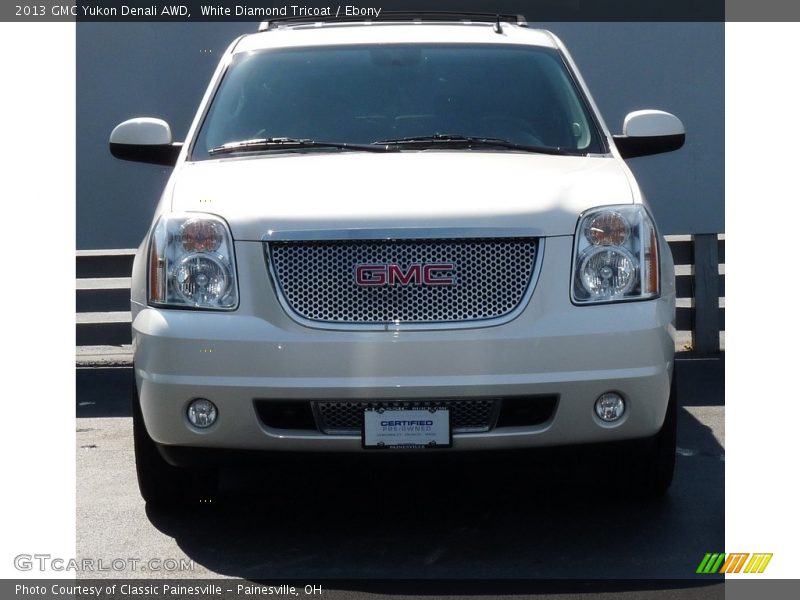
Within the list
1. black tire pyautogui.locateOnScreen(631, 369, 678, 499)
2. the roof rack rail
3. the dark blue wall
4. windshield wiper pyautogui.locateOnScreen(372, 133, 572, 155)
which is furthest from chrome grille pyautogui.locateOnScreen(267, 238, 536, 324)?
the dark blue wall

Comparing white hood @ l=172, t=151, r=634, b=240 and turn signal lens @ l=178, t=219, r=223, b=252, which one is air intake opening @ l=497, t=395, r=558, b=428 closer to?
white hood @ l=172, t=151, r=634, b=240

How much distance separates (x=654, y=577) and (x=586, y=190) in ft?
4.62

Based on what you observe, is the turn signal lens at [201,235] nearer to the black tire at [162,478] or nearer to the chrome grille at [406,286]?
the chrome grille at [406,286]

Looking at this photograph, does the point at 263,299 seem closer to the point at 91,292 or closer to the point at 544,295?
the point at 544,295

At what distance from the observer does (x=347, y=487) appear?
612 cm

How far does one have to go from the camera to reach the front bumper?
491 centimetres

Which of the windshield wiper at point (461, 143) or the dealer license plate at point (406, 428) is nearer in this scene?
the dealer license plate at point (406, 428)

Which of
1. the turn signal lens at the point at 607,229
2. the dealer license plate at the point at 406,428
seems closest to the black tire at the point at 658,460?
the turn signal lens at the point at 607,229

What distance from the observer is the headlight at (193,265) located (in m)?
5.09

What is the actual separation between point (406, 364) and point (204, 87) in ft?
24.2

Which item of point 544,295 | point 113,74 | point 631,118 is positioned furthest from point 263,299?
point 113,74

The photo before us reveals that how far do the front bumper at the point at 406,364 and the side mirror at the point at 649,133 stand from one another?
1.53 metres

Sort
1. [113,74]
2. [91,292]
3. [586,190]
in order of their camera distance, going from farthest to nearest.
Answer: [113,74], [91,292], [586,190]
